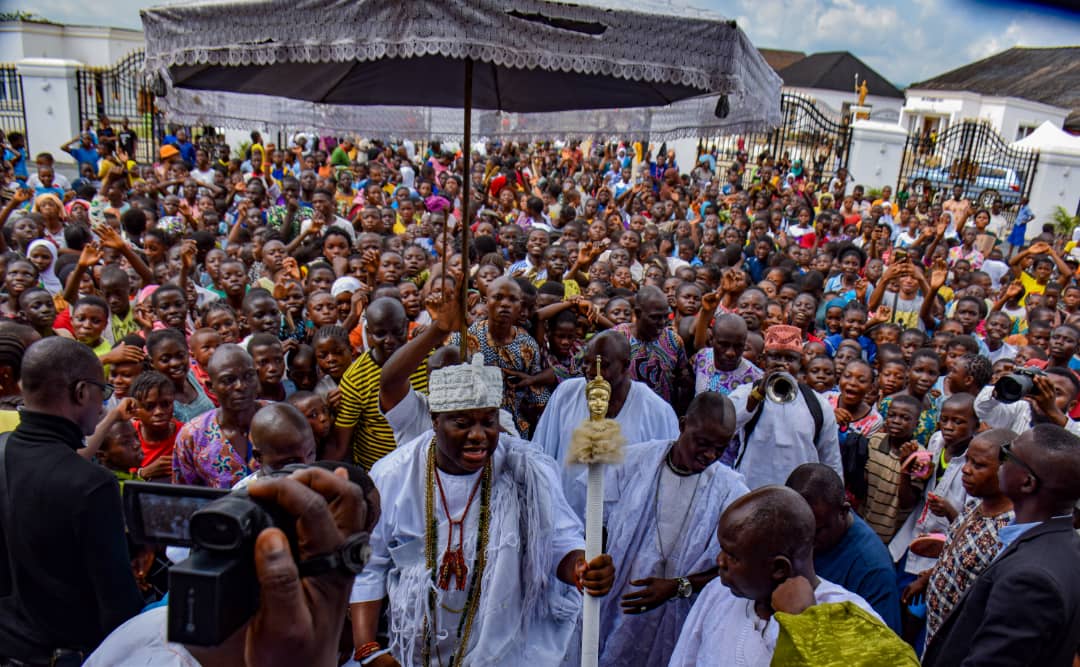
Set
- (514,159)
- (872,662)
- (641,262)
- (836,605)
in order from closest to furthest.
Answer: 1. (872,662)
2. (836,605)
3. (641,262)
4. (514,159)

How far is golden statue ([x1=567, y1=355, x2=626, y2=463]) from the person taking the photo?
2402mm

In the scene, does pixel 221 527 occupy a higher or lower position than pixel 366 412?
higher

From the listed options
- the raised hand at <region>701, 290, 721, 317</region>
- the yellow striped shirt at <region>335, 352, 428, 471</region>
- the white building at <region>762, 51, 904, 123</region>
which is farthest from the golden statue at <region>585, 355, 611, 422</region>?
the white building at <region>762, 51, 904, 123</region>

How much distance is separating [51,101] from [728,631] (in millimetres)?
21797

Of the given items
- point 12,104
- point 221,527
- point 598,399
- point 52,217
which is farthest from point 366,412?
point 12,104

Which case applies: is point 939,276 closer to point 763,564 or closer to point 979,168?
point 763,564

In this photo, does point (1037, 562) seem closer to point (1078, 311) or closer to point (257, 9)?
point (257, 9)

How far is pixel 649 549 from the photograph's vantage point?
139 inches

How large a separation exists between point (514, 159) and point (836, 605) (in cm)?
1690

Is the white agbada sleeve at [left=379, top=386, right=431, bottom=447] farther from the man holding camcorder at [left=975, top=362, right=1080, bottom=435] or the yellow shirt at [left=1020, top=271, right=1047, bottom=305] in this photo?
the yellow shirt at [left=1020, top=271, right=1047, bottom=305]

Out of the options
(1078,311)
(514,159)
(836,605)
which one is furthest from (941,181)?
(836,605)

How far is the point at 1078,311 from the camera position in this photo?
25.7ft

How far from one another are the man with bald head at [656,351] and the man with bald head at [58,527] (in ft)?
10.5

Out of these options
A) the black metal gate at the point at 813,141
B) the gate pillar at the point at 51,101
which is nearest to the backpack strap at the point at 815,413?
the black metal gate at the point at 813,141
